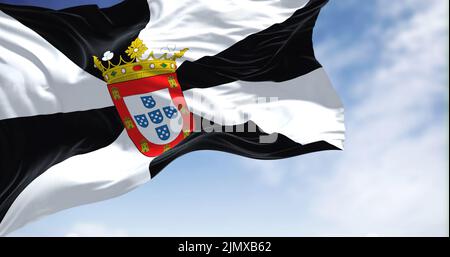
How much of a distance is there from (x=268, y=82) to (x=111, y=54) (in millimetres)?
2654

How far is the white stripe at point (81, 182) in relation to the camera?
23.7ft

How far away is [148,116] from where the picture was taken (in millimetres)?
8203

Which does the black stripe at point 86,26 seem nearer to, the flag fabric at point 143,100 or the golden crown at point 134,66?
the flag fabric at point 143,100

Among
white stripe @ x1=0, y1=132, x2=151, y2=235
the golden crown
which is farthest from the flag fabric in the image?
the golden crown

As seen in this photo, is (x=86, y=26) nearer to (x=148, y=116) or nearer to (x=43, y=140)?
(x=148, y=116)

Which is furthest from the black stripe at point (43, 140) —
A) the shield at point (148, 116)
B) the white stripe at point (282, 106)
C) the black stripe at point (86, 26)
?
the white stripe at point (282, 106)

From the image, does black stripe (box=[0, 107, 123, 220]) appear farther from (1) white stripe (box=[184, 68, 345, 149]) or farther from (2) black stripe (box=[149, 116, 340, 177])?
(1) white stripe (box=[184, 68, 345, 149])

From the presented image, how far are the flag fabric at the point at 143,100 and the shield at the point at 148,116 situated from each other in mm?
57

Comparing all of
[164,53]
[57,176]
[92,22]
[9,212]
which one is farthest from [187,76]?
[9,212]

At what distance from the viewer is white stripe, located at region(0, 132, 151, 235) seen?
7219 millimetres

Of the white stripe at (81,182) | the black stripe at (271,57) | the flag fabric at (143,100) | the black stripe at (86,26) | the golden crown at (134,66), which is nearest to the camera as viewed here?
the white stripe at (81,182)

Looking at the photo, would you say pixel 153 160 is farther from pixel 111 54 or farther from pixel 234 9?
pixel 234 9

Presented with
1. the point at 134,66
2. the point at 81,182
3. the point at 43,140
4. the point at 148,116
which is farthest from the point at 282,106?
the point at 43,140

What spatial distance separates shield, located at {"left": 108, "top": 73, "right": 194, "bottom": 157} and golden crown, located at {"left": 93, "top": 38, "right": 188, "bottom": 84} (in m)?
0.09
